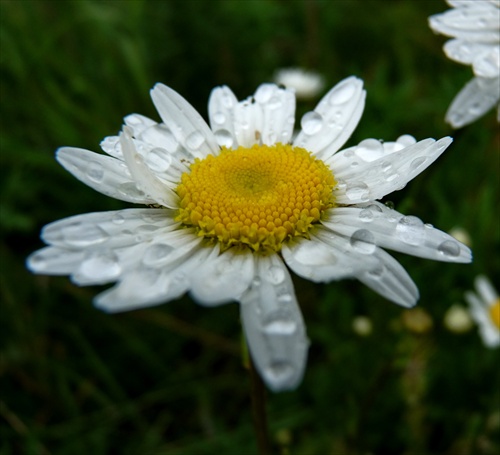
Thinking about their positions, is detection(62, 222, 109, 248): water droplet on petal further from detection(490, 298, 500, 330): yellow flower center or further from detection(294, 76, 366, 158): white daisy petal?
detection(490, 298, 500, 330): yellow flower center

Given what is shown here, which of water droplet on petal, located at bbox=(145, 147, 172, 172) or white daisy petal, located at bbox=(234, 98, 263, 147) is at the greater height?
water droplet on petal, located at bbox=(145, 147, 172, 172)

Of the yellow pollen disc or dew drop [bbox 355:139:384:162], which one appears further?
dew drop [bbox 355:139:384:162]

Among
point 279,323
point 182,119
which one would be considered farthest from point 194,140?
point 279,323

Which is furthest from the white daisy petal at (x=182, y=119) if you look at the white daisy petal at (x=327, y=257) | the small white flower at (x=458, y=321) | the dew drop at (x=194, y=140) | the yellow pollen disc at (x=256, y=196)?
the small white flower at (x=458, y=321)

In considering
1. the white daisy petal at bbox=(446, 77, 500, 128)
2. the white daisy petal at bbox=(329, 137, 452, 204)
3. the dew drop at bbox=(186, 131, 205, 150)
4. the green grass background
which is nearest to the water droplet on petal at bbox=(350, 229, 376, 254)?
the white daisy petal at bbox=(329, 137, 452, 204)

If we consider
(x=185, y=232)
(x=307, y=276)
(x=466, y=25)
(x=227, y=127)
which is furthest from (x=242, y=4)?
(x=307, y=276)

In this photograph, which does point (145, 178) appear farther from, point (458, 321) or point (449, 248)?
point (458, 321)

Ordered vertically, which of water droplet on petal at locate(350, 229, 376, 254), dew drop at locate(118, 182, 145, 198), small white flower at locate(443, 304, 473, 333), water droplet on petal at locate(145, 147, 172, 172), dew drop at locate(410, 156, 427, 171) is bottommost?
small white flower at locate(443, 304, 473, 333)

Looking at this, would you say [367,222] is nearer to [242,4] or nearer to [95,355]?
[95,355]
